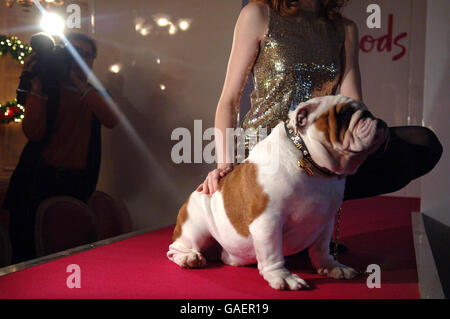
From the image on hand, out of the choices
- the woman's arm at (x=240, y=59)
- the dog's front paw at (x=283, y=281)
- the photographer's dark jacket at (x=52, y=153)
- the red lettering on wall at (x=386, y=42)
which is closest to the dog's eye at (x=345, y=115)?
the dog's front paw at (x=283, y=281)

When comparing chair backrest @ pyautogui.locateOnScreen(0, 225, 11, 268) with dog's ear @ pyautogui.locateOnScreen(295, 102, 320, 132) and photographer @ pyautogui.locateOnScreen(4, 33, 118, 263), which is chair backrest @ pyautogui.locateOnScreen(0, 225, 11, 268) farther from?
dog's ear @ pyautogui.locateOnScreen(295, 102, 320, 132)

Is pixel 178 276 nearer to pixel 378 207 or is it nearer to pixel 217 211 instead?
pixel 217 211

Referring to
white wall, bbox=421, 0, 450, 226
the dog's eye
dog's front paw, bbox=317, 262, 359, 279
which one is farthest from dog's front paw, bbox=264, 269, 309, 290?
white wall, bbox=421, 0, 450, 226

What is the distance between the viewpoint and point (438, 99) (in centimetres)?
245

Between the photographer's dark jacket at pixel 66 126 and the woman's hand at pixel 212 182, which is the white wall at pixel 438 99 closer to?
the woman's hand at pixel 212 182

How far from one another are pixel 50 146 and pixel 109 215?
59cm

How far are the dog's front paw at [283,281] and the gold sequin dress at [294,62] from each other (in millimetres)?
564

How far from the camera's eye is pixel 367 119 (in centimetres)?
88

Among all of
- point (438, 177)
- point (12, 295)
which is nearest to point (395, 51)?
point (438, 177)

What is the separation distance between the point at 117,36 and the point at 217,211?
2.41 metres

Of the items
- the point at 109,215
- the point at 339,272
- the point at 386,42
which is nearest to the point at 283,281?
the point at 339,272

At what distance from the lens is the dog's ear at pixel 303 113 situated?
0.91 metres

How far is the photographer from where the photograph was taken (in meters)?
2.55

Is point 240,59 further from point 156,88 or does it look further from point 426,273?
point 156,88
